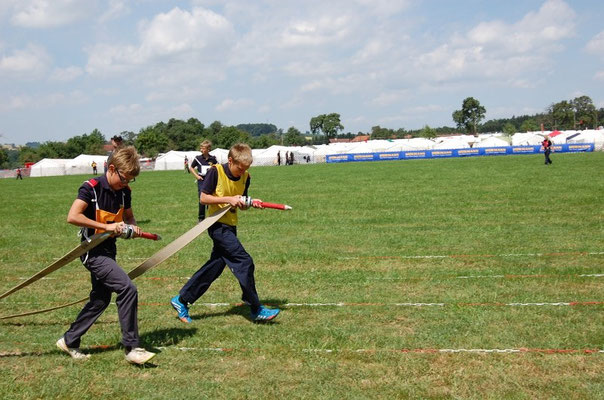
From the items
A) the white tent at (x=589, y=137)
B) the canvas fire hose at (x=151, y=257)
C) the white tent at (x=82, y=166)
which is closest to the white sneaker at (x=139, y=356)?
the canvas fire hose at (x=151, y=257)

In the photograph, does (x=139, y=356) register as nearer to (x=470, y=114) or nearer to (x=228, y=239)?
(x=228, y=239)

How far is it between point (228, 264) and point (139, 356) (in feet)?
5.19

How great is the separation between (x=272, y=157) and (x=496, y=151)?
33.4 m

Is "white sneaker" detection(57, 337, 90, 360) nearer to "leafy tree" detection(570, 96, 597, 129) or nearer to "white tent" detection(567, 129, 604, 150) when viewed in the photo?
"white tent" detection(567, 129, 604, 150)

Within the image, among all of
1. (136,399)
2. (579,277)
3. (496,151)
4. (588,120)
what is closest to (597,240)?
(579,277)

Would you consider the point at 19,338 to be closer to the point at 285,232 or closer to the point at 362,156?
the point at 285,232

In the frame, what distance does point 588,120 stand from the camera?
155 m

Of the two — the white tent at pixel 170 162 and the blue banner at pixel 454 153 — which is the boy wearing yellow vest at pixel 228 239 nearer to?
the blue banner at pixel 454 153

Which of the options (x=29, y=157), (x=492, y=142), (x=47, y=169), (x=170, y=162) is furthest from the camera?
(x=29, y=157)

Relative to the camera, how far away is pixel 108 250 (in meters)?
5.32

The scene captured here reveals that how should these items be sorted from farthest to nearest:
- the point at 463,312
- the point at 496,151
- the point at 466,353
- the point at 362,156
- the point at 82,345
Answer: the point at 362,156
the point at 496,151
the point at 463,312
the point at 82,345
the point at 466,353

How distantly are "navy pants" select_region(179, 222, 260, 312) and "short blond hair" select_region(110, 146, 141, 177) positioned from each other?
139 cm

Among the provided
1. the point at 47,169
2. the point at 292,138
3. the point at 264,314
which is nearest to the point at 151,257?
the point at 264,314

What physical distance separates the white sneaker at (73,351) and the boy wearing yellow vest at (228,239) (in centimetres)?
130
